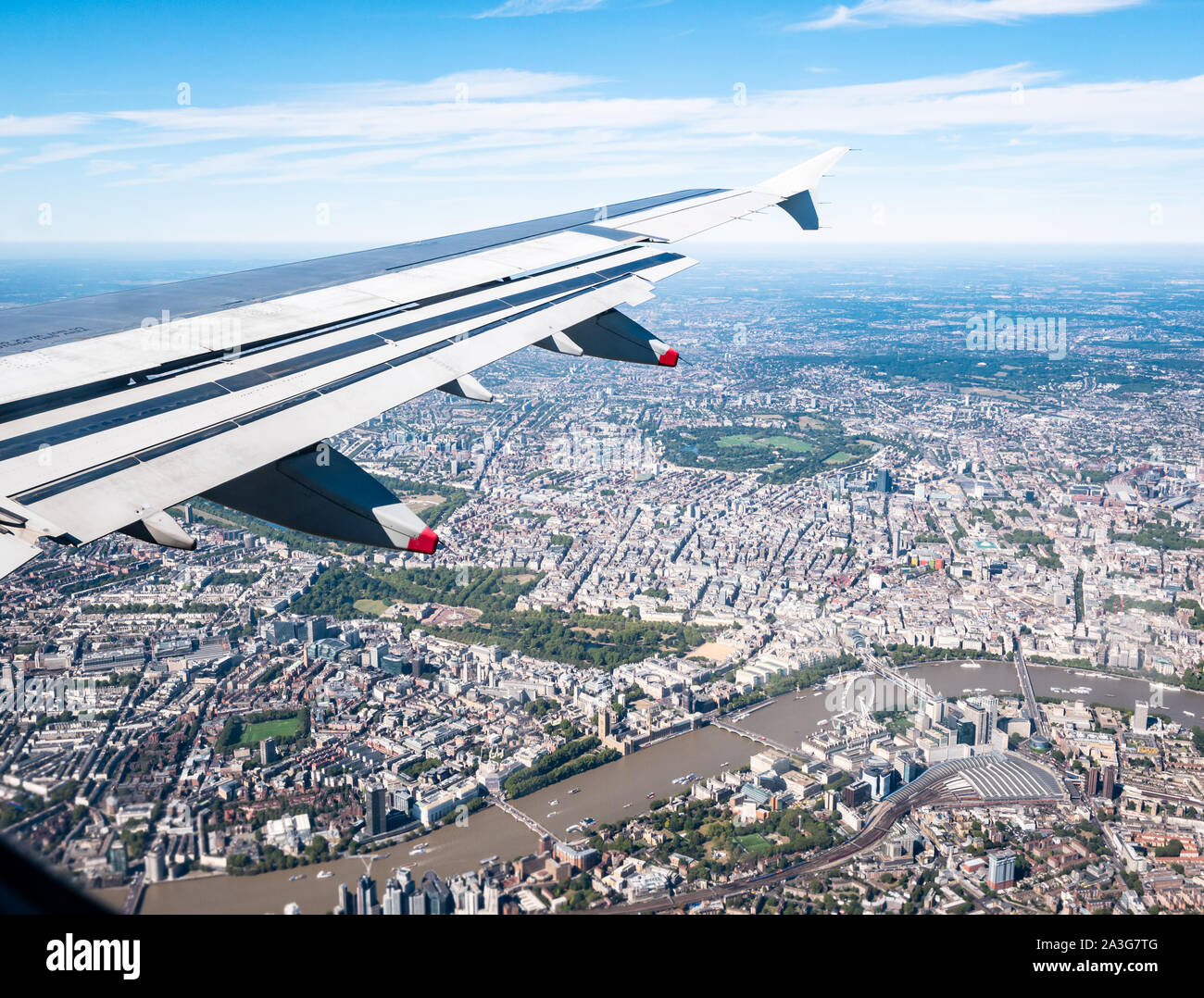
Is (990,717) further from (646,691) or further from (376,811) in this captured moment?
(376,811)

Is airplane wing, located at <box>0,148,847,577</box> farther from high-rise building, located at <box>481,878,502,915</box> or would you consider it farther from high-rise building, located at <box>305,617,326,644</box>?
high-rise building, located at <box>305,617,326,644</box>

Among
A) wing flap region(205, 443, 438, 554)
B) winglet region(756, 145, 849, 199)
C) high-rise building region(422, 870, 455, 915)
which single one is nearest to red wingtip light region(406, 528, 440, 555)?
wing flap region(205, 443, 438, 554)

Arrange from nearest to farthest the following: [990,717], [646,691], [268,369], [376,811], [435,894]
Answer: [268,369] < [435,894] < [376,811] < [990,717] < [646,691]

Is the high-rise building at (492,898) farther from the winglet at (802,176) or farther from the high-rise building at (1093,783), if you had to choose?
the high-rise building at (1093,783)

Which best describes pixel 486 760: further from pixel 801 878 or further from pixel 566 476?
pixel 566 476

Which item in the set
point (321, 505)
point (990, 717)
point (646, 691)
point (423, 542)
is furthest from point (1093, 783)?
point (321, 505)

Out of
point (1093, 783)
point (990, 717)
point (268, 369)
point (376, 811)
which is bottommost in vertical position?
point (1093, 783)
